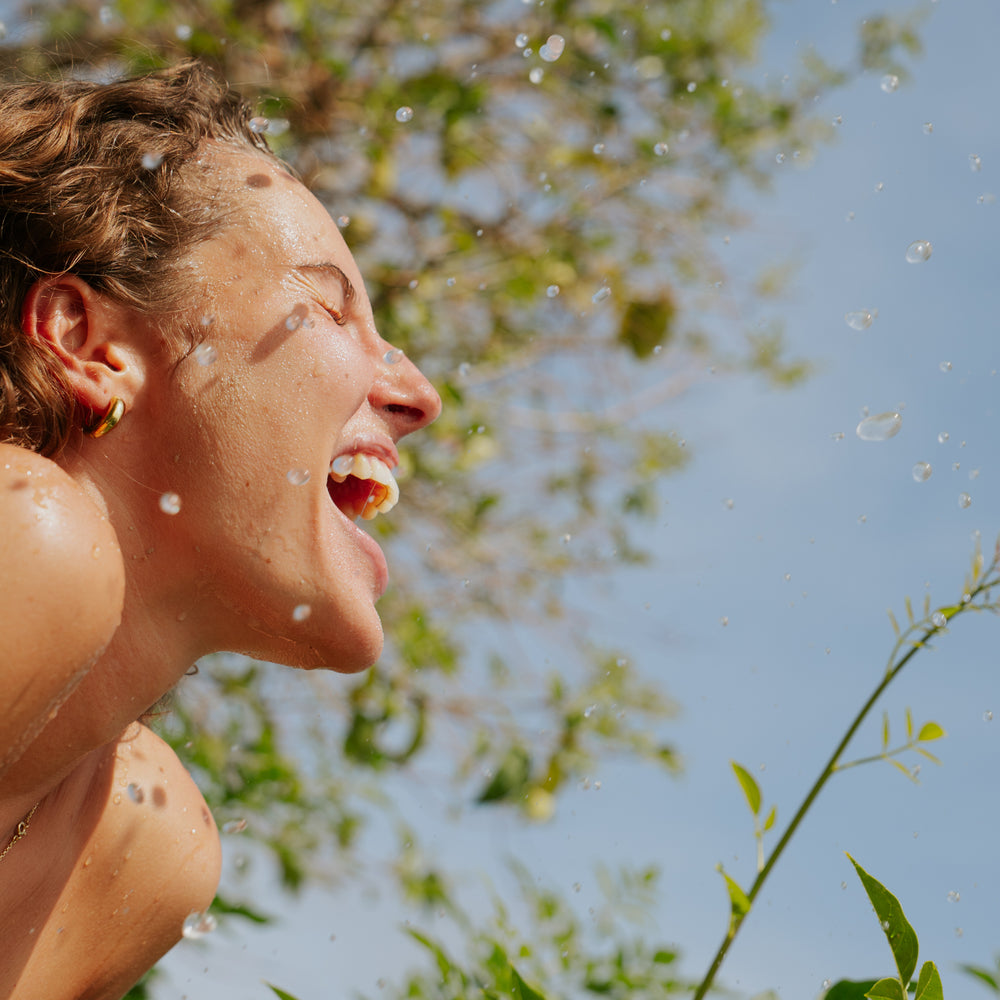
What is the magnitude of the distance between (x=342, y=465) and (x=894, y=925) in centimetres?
83

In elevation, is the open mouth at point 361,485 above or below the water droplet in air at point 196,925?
above

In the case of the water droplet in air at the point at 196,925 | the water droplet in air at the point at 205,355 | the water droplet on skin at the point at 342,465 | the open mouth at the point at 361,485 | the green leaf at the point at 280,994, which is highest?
the water droplet in air at the point at 205,355

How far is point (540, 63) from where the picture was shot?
3164mm

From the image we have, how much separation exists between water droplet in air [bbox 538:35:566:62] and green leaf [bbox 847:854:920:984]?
277cm

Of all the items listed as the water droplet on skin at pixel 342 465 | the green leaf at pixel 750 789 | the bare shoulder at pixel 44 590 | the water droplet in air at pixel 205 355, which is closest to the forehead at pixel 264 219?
the water droplet in air at pixel 205 355

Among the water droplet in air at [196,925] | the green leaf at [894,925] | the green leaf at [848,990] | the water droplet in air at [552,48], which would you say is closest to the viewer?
the green leaf at [894,925]

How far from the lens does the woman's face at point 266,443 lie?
1.20m

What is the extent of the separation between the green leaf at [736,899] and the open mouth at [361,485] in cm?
66

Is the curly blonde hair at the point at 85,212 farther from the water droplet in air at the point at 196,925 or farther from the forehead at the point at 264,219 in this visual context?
the water droplet in air at the point at 196,925

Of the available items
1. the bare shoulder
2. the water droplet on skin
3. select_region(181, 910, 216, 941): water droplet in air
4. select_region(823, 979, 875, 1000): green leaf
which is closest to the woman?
the water droplet on skin

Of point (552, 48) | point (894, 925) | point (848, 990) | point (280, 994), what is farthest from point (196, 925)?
point (552, 48)

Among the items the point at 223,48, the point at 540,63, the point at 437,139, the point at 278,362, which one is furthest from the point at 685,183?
the point at 278,362

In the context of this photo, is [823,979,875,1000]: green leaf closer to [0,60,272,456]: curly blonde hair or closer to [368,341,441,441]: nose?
[368,341,441,441]: nose

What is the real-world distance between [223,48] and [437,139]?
25.5 inches
